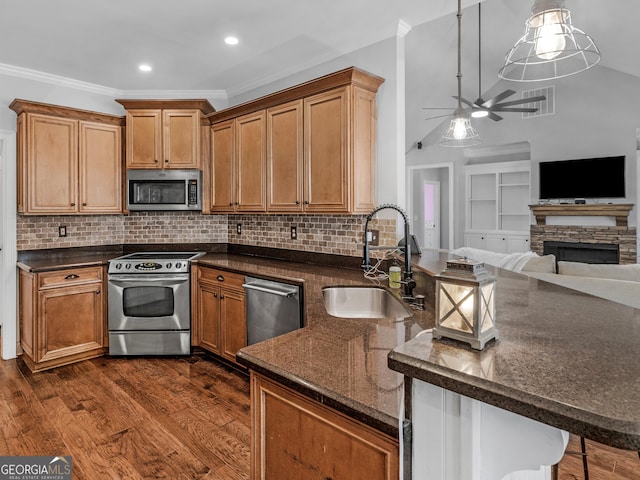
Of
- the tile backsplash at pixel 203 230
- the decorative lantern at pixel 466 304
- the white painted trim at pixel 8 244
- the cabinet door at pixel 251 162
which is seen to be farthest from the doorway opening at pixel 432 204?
the decorative lantern at pixel 466 304

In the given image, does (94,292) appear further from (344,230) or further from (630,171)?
(630,171)

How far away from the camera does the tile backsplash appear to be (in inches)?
130

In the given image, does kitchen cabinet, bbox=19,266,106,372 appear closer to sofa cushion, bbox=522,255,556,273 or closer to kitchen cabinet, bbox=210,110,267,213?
kitchen cabinet, bbox=210,110,267,213

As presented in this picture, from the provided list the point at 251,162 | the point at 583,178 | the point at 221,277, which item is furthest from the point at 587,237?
the point at 221,277

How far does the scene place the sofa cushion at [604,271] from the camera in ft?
7.98

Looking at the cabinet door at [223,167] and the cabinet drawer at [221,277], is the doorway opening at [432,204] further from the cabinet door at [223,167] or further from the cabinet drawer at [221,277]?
the cabinet drawer at [221,277]

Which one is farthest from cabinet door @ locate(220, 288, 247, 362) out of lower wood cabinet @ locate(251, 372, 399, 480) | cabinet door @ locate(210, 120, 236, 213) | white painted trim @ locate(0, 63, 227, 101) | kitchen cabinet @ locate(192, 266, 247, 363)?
white painted trim @ locate(0, 63, 227, 101)

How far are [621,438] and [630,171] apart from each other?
23.6 feet

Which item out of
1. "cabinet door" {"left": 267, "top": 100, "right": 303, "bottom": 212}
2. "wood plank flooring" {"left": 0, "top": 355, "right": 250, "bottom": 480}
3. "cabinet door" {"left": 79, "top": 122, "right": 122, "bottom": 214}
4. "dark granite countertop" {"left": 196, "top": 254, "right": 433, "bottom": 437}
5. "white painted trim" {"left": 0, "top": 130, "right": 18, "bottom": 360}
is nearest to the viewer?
"dark granite countertop" {"left": 196, "top": 254, "right": 433, "bottom": 437}

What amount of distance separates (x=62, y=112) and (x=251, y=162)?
1.83 m

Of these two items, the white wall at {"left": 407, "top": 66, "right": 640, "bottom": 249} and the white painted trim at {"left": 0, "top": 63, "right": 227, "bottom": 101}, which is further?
the white wall at {"left": 407, "top": 66, "right": 640, "bottom": 249}

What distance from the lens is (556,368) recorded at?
0.69 m

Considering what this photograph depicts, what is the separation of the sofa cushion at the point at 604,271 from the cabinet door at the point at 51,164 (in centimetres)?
419

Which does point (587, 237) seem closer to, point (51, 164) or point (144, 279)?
point (144, 279)
